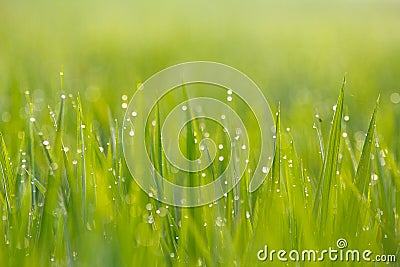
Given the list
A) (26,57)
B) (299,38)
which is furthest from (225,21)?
(26,57)

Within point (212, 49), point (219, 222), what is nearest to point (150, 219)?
point (219, 222)

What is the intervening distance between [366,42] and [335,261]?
2.40 meters

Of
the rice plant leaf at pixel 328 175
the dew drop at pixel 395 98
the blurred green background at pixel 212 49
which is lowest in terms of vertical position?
the rice plant leaf at pixel 328 175

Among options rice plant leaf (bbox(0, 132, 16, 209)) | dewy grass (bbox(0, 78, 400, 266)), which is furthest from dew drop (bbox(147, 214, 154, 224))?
rice plant leaf (bbox(0, 132, 16, 209))

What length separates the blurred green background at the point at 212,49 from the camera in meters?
1.93

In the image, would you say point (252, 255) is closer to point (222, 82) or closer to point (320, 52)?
point (222, 82)

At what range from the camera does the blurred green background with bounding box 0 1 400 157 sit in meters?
1.93

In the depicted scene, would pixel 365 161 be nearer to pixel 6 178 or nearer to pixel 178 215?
pixel 178 215

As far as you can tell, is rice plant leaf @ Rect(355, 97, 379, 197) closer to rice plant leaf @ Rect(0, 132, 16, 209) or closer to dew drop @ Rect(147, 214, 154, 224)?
dew drop @ Rect(147, 214, 154, 224)

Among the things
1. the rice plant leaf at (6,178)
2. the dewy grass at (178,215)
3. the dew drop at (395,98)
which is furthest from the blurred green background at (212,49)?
the dewy grass at (178,215)

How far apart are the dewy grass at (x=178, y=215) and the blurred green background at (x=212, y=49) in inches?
14.2

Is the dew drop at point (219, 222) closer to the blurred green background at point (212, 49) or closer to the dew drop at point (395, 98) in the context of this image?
the blurred green background at point (212, 49)

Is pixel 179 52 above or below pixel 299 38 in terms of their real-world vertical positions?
below

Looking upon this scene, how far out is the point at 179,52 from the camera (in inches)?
116
